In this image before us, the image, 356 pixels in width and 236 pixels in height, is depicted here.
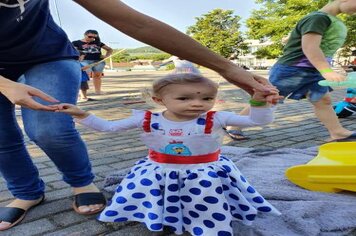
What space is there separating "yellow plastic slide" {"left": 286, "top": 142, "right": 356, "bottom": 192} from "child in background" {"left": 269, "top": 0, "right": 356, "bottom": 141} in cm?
98

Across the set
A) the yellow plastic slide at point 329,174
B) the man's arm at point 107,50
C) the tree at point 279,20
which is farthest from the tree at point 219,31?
the yellow plastic slide at point 329,174

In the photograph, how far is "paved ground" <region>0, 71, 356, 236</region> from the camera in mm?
1853

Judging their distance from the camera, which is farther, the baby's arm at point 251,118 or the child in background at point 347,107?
the child in background at point 347,107

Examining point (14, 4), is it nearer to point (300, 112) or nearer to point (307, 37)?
point (307, 37)

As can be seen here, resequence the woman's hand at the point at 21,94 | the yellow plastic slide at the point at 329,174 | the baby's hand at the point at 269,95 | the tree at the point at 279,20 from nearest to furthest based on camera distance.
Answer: the woman's hand at the point at 21,94 < the baby's hand at the point at 269,95 < the yellow plastic slide at the point at 329,174 < the tree at the point at 279,20

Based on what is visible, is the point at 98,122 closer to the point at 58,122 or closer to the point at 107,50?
the point at 58,122

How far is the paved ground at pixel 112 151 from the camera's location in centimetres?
185

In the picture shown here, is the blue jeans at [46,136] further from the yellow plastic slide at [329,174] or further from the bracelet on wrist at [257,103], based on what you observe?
the yellow plastic slide at [329,174]

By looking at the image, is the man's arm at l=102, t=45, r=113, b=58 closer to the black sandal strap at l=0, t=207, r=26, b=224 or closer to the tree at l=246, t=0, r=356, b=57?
the black sandal strap at l=0, t=207, r=26, b=224

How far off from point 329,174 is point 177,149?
879 millimetres

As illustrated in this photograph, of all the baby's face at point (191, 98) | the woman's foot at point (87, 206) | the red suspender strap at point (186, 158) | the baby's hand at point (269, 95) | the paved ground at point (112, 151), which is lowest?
the paved ground at point (112, 151)

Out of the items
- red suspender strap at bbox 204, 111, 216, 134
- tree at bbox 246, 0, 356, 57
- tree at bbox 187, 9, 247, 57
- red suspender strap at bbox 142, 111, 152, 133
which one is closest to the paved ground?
red suspender strap at bbox 204, 111, 216, 134

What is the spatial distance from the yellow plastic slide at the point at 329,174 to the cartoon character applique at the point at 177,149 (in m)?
0.77

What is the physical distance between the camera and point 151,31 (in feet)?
4.83
